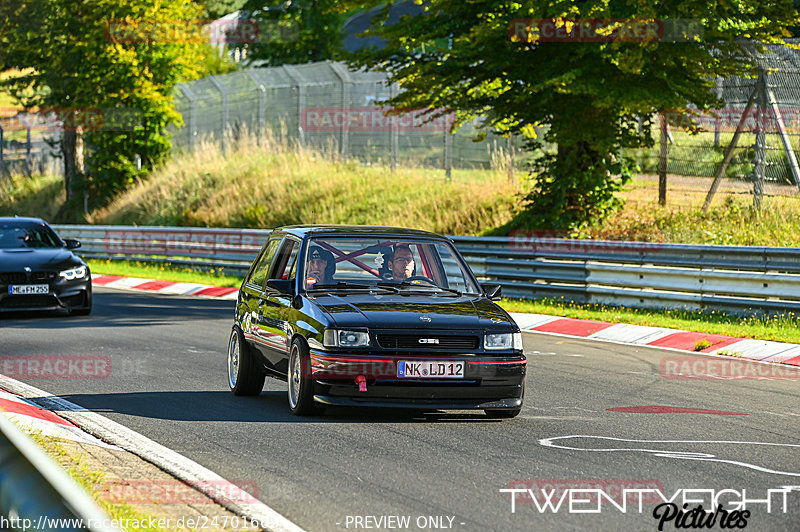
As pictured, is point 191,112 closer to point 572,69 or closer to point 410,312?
point 572,69

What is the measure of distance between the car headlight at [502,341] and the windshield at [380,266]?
114cm

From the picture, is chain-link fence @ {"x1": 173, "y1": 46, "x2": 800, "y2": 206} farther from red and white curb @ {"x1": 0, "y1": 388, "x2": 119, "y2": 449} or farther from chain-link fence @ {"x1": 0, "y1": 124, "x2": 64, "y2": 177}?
chain-link fence @ {"x1": 0, "y1": 124, "x2": 64, "y2": 177}

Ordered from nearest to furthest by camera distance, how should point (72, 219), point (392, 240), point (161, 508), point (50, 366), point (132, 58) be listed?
point (161, 508) < point (392, 240) < point (50, 366) < point (132, 58) < point (72, 219)

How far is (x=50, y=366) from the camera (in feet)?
40.6

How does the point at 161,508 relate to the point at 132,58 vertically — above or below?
below

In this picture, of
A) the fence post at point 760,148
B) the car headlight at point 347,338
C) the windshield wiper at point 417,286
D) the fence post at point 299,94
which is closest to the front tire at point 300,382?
the car headlight at point 347,338

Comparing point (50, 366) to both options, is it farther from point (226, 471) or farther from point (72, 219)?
point (72, 219)

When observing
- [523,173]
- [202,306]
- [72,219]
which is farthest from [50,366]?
[72,219]

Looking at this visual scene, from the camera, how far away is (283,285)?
9492mm

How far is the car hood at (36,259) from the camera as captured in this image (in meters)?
18.1

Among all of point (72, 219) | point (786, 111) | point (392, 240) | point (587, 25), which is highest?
point (587, 25)

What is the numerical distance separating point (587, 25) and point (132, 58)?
25.1 metres

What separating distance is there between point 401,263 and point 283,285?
1066 mm

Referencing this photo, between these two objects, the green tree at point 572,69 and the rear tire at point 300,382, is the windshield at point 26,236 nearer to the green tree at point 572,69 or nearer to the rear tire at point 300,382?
the green tree at point 572,69
